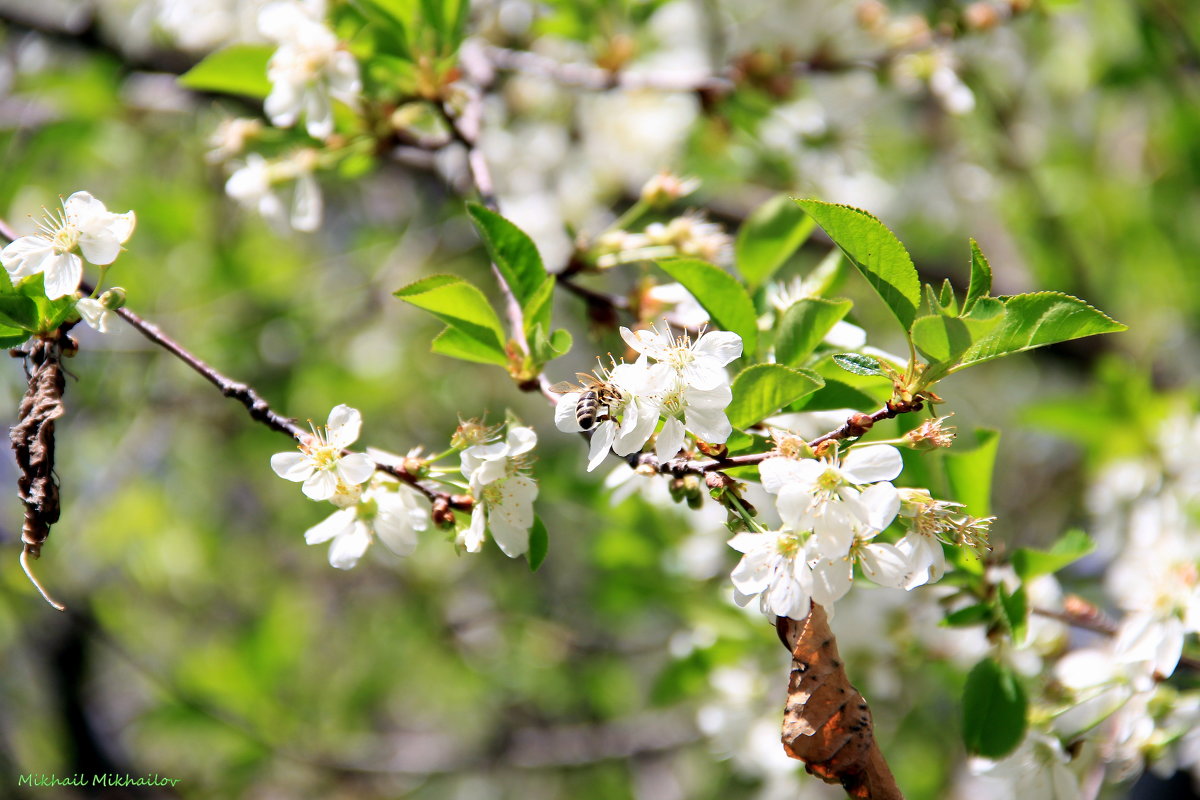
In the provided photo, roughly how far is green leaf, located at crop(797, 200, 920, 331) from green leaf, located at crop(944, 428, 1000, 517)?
432 mm

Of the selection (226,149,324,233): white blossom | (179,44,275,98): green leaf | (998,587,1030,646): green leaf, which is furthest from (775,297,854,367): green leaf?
(179,44,275,98): green leaf

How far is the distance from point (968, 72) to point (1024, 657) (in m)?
1.72

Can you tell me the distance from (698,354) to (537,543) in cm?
32

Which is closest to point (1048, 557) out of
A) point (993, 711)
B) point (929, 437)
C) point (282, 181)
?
point (993, 711)

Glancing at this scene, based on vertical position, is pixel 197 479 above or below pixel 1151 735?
below

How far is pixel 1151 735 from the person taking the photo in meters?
1.44

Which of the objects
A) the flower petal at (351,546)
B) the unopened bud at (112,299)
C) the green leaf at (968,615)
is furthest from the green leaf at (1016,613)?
the unopened bud at (112,299)

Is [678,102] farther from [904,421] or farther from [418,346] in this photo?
[904,421]

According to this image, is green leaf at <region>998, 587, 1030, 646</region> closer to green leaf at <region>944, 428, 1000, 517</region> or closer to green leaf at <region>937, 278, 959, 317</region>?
green leaf at <region>944, 428, 1000, 517</region>

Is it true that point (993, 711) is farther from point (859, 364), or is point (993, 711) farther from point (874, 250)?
point (874, 250)

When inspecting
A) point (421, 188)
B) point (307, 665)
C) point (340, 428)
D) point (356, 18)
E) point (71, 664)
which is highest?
point (356, 18)

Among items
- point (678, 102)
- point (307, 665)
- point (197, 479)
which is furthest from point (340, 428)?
point (307, 665)

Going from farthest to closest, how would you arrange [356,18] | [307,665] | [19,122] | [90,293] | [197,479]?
[307,665] → [197,479] → [19,122] → [356,18] → [90,293]

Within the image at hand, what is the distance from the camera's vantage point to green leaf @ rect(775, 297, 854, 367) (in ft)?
3.47
